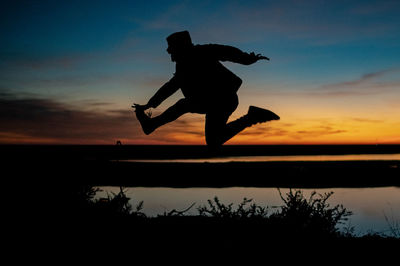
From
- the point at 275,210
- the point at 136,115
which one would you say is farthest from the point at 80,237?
the point at 275,210

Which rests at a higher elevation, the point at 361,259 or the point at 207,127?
the point at 207,127

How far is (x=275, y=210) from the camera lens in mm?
6012

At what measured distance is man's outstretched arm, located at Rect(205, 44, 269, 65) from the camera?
4707mm

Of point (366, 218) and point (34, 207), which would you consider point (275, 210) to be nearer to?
point (34, 207)

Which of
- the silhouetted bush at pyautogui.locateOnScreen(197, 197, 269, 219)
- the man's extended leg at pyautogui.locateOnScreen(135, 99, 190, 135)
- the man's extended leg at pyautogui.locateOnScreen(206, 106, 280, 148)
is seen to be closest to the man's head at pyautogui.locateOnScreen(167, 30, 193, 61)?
the man's extended leg at pyautogui.locateOnScreen(135, 99, 190, 135)

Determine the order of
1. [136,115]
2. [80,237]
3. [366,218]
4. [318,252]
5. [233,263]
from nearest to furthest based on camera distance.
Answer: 1. [233,263]
2. [318,252]
3. [80,237]
4. [136,115]
5. [366,218]

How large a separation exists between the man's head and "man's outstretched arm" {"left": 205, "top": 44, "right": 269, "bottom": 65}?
0.98 feet

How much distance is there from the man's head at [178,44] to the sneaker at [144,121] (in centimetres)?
112

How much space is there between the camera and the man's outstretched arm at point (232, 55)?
4707 mm

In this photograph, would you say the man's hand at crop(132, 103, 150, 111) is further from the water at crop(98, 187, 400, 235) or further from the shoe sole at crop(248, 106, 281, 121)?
the water at crop(98, 187, 400, 235)

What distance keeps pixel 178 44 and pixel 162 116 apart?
44.1 inches

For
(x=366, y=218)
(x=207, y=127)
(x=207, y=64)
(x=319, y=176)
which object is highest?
(x=207, y=64)

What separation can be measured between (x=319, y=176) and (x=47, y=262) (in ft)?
11.8

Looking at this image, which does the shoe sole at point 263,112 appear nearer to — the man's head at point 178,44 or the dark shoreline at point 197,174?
the dark shoreline at point 197,174
